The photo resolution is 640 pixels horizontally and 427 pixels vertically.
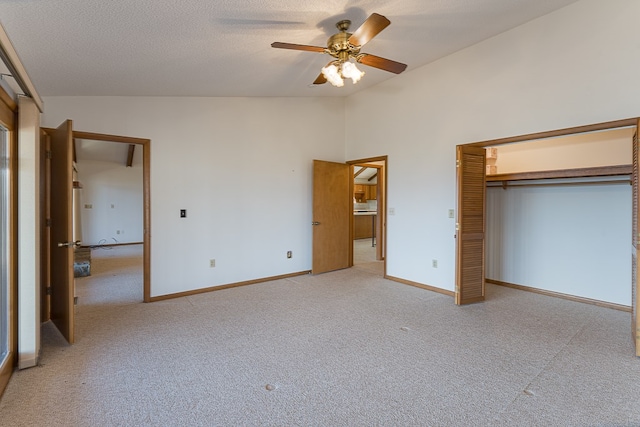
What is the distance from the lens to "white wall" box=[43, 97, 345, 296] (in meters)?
3.86

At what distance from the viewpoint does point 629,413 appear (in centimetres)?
183

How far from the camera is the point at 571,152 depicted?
162 inches

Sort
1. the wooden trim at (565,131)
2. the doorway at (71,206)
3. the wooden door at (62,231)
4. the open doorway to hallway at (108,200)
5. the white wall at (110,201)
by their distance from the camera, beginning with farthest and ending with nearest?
the white wall at (110,201) → the open doorway to hallway at (108,200) → the doorway at (71,206) → the wooden trim at (565,131) → the wooden door at (62,231)

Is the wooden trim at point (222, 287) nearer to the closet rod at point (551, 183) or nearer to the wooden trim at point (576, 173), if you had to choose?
the closet rod at point (551, 183)

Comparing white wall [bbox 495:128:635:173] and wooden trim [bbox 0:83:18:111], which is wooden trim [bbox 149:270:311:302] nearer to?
wooden trim [bbox 0:83:18:111]

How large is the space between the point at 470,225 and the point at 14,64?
4.24 meters

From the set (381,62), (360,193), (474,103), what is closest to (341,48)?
(381,62)

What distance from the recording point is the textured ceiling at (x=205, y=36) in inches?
85.3

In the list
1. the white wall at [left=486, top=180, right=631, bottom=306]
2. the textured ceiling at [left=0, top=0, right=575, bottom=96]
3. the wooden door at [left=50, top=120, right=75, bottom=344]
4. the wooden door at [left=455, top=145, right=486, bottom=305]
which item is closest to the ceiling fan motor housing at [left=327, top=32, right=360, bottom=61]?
the textured ceiling at [left=0, top=0, right=575, bottom=96]

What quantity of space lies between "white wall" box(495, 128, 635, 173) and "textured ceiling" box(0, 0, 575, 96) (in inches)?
69.5

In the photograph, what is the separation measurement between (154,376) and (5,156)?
1.85 meters

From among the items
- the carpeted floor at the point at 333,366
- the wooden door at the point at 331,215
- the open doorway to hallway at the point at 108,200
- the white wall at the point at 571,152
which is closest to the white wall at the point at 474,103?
the wooden door at the point at 331,215

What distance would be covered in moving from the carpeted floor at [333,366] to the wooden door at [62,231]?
25 cm

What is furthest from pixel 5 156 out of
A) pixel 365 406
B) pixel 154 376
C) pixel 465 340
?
pixel 465 340
